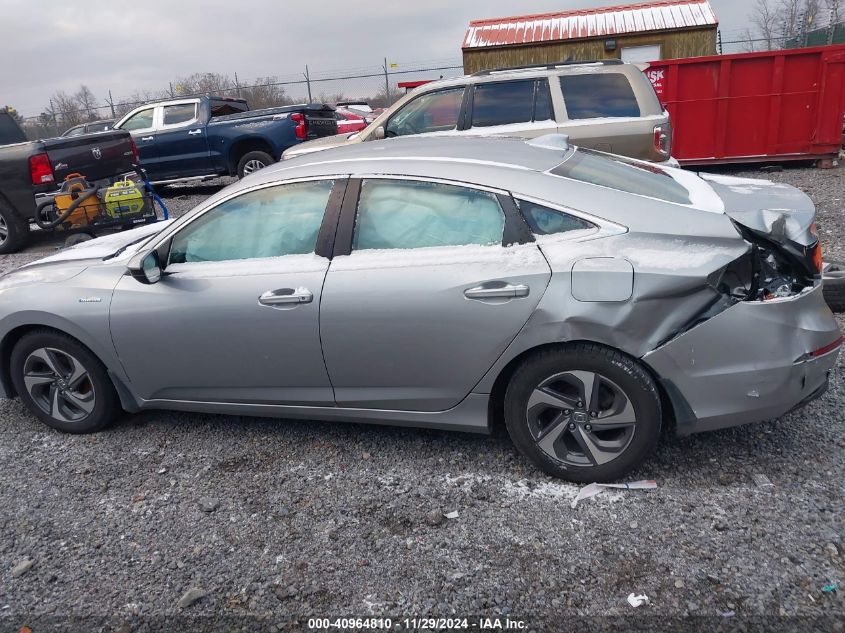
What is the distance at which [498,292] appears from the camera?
301cm

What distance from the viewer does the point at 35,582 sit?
2871mm

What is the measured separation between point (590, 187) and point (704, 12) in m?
16.1

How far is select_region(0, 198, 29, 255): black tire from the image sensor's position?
9.07 meters

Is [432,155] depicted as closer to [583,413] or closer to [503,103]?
[583,413]

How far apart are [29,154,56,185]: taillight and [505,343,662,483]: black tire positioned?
26.1ft

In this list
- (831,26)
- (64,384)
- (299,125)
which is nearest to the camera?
(64,384)

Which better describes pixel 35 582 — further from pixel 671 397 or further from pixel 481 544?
pixel 671 397

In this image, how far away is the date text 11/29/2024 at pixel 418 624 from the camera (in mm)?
2441

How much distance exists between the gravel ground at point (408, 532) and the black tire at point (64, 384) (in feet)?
0.59

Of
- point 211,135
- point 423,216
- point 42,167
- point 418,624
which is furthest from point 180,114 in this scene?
point 418,624

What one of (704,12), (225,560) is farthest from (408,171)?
(704,12)

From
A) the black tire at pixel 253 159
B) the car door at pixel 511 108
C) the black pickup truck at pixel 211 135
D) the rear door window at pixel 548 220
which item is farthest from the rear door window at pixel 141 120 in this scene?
the rear door window at pixel 548 220

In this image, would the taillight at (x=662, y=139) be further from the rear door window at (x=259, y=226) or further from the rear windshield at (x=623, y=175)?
the rear door window at (x=259, y=226)

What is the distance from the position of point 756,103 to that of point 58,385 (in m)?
11.3
